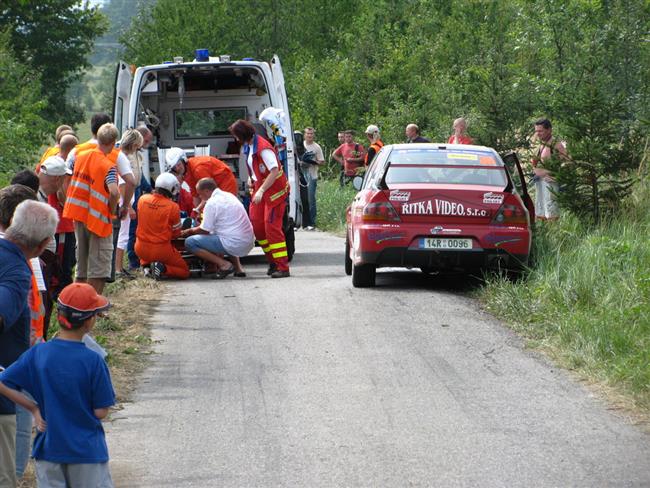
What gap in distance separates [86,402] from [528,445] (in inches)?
117

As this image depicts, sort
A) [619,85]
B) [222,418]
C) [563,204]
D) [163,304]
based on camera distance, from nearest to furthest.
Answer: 1. [222,418]
2. [163,304]
3. [563,204]
4. [619,85]

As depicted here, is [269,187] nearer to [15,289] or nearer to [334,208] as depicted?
[15,289]

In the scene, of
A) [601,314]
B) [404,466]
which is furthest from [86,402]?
[601,314]

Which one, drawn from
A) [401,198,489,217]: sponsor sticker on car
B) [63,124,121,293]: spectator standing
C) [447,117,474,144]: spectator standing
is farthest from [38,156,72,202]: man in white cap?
[447,117,474,144]: spectator standing

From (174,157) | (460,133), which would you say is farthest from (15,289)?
(460,133)

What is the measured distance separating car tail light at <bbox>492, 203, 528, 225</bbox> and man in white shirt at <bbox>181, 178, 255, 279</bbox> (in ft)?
10.8

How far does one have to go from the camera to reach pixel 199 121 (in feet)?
61.0

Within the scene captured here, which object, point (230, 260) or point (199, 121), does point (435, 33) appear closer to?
point (199, 121)

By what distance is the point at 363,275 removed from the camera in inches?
520

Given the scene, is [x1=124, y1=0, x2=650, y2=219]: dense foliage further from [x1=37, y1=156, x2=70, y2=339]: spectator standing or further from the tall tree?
[x1=37, y1=156, x2=70, y2=339]: spectator standing

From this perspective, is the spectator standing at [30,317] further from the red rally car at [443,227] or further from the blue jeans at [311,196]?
the blue jeans at [311,196]

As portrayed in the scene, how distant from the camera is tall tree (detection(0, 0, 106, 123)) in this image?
56.8 meters

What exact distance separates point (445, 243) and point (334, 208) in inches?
485

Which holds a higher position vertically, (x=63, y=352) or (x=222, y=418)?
(x=63, y=352)
